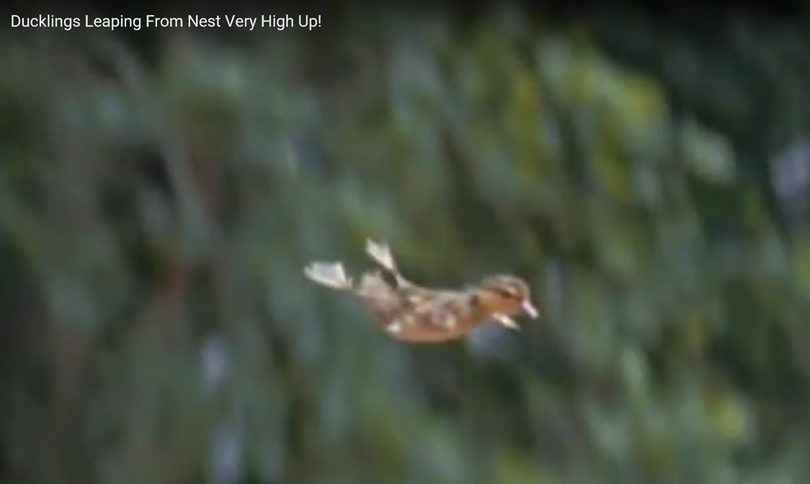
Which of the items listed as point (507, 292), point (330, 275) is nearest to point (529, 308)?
point (507, 292)

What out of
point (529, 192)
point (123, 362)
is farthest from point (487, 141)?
point (123, 362)

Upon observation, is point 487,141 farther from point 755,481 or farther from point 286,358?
point 755,481

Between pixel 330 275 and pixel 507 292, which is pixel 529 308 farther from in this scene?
pixel 330 275

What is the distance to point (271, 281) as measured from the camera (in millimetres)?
671

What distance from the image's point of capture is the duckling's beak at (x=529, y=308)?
64 centimetres

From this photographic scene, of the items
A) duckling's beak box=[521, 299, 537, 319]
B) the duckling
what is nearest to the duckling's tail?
the duckling

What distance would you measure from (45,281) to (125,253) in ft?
0.16

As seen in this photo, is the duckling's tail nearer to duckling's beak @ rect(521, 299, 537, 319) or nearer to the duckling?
the duckling

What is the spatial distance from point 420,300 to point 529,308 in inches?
3.1

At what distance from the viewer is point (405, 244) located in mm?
690

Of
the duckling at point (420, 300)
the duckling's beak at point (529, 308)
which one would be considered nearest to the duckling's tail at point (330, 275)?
the duckling at point (420, 300)

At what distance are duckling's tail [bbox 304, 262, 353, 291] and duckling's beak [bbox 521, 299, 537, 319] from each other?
0.10 meters

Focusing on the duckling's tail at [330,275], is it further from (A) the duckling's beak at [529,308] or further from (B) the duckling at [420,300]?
(A) the duckling's beak at [529,308]

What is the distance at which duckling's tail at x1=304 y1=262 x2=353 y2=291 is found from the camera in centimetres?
64
